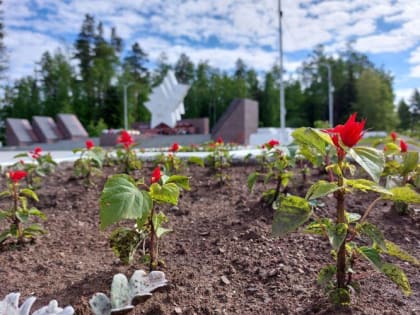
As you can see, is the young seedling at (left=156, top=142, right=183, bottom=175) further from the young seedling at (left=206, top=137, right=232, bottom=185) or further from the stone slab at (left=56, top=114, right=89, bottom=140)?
the stone slab at (left=56, top=114, right=89, bottom=140)

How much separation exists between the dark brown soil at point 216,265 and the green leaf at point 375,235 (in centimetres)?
22

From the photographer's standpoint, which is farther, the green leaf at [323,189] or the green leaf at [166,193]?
the green leaf at [166,193]

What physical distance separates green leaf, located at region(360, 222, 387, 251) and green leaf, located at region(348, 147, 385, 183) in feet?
0.76

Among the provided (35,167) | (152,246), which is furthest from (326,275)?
(35,167)

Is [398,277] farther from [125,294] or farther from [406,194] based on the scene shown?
[125,294]

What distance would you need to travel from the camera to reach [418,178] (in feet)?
6.89

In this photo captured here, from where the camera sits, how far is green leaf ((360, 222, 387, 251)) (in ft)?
3.58

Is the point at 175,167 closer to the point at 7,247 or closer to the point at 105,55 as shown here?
the point at 7,247

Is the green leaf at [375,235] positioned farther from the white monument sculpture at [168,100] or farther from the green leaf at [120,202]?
the white monument sculpture at [168,100]

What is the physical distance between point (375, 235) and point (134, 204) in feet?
2.67

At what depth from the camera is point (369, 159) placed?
40.6 inches

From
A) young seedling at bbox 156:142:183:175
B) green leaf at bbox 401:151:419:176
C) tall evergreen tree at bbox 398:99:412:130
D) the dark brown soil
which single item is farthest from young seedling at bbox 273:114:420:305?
tall evergreen tree at bbox 398:99:412:130

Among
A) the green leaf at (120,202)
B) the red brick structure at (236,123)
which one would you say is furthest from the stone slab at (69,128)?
the green leaf at (120,202)

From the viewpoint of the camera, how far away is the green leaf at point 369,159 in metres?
0.99
